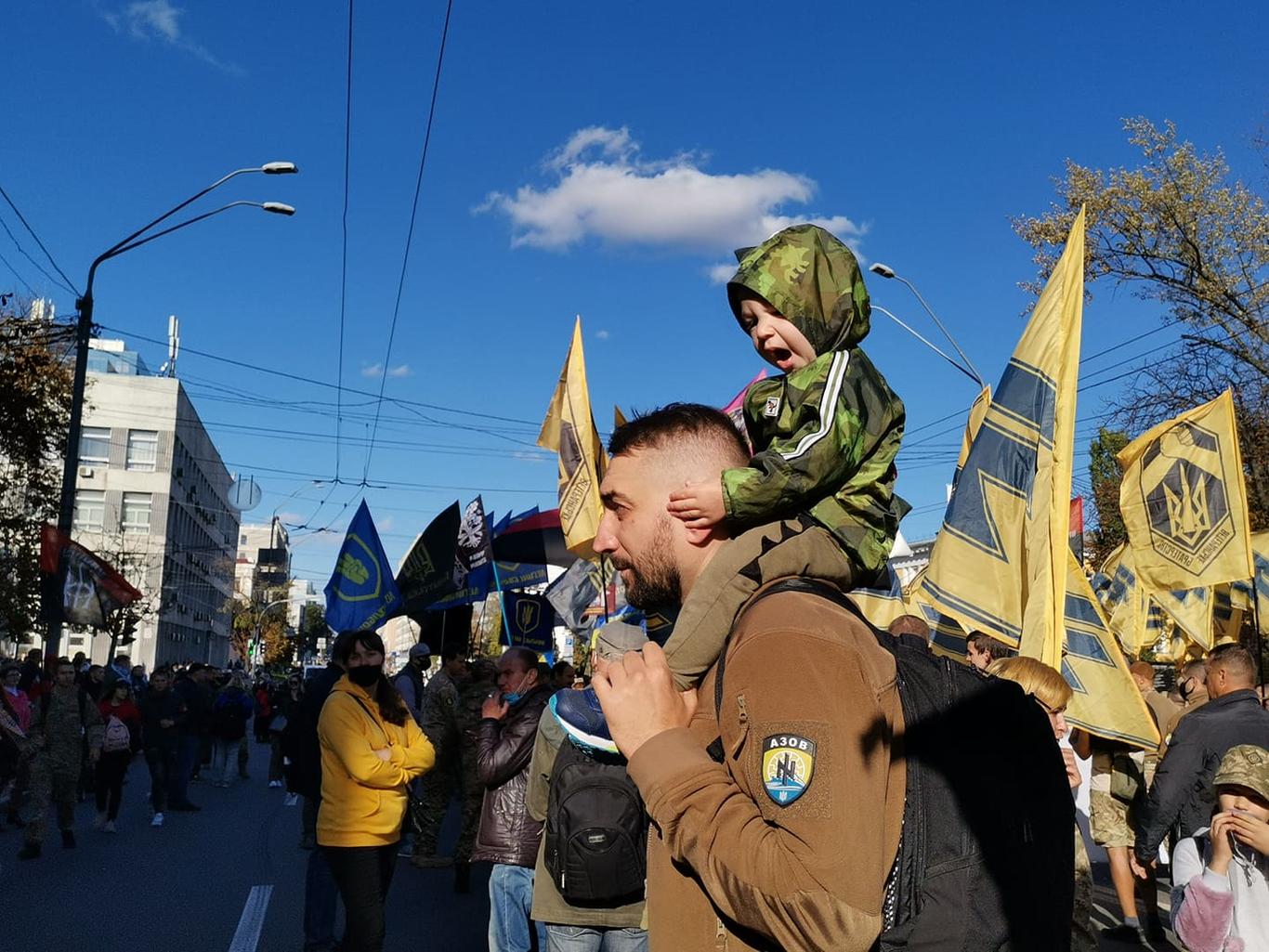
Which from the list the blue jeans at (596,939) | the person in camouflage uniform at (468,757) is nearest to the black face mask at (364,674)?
the blue jeans at (596,939)

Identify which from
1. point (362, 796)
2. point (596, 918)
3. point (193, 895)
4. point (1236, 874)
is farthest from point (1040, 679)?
point (193, 895)

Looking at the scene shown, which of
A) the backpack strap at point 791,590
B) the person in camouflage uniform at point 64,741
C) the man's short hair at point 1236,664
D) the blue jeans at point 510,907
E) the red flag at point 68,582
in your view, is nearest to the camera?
the backpack strap at point 791,590

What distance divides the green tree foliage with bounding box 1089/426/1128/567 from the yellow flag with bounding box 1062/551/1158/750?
2799 cm

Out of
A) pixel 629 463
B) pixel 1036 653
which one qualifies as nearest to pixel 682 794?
pixel 629 463

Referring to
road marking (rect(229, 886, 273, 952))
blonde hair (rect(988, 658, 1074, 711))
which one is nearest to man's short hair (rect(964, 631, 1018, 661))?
blonde hair (rect(988, 658, 1074, 711))

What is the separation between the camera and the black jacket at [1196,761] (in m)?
6.95

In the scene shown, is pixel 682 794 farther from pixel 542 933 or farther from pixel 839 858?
pixel 542 933

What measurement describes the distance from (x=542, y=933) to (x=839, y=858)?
417 cm

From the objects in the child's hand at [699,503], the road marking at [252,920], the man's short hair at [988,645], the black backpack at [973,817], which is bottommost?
the road marking at [252,920]

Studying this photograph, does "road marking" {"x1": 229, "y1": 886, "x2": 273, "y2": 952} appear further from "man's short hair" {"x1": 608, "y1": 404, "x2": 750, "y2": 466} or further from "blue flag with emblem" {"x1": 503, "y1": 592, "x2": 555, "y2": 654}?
"blue flag with emblem" {"x1": 503, "y1": 592, "x2": 555, "y2": 654}

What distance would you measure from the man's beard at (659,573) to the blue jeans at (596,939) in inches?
129

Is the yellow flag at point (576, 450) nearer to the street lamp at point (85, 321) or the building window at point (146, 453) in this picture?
the street lamp at point (85, 321)

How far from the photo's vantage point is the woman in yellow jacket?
19.4 ft

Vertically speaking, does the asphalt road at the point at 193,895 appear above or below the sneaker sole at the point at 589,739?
below
